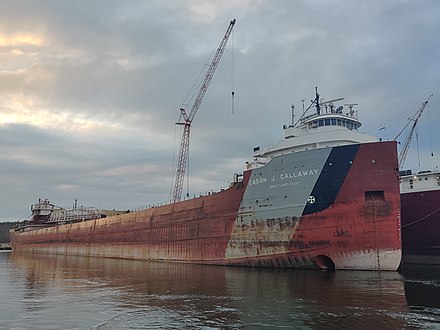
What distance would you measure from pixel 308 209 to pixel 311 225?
0.87m

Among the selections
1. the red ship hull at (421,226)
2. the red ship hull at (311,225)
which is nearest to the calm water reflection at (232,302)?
the red ship hull at (311,225)

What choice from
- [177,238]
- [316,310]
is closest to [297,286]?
[316,310]

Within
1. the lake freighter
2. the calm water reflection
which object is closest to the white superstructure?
the lake freighter

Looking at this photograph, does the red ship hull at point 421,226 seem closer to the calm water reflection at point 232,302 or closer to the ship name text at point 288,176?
the calm water reflection at point 232,302

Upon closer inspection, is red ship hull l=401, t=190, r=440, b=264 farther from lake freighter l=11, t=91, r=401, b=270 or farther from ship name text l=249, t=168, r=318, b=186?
ship name text l=249, t=168, r=318, b=186

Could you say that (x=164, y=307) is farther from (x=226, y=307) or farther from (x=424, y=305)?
(x=424, y=305)

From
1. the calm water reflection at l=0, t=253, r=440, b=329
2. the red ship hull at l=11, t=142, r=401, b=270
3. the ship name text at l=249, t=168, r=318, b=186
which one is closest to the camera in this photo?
the calm water reflection at l=0, t=253, r=440, b=329

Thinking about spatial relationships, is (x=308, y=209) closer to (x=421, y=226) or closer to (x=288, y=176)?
(x=288, y=176)

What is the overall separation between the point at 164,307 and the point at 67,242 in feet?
133

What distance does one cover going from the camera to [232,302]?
13.5 metres

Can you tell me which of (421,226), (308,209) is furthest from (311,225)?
(421,226)

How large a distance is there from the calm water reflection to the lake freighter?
1459 millimetres

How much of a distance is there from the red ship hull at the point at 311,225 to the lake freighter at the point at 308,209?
0.16ft

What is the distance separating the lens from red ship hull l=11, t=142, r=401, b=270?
66.3 feet
